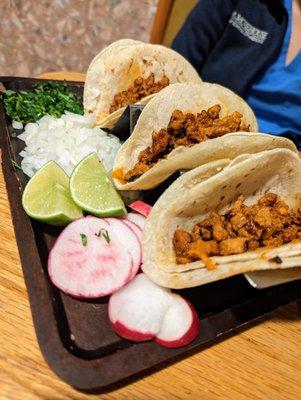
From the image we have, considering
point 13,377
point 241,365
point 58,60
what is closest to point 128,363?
point 13,377

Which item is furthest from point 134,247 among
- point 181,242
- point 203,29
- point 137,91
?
point 203,29

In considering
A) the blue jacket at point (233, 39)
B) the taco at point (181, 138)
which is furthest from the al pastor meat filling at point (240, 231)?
the blue jacket at point (233, 39)

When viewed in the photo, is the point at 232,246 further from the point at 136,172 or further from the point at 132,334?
the point at 136,172

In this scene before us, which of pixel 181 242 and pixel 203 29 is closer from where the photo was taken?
pixel 181 242

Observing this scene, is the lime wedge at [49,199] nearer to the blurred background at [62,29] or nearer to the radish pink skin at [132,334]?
the radish pink skin at [132,334]

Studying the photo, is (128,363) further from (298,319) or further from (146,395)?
(298,319)
